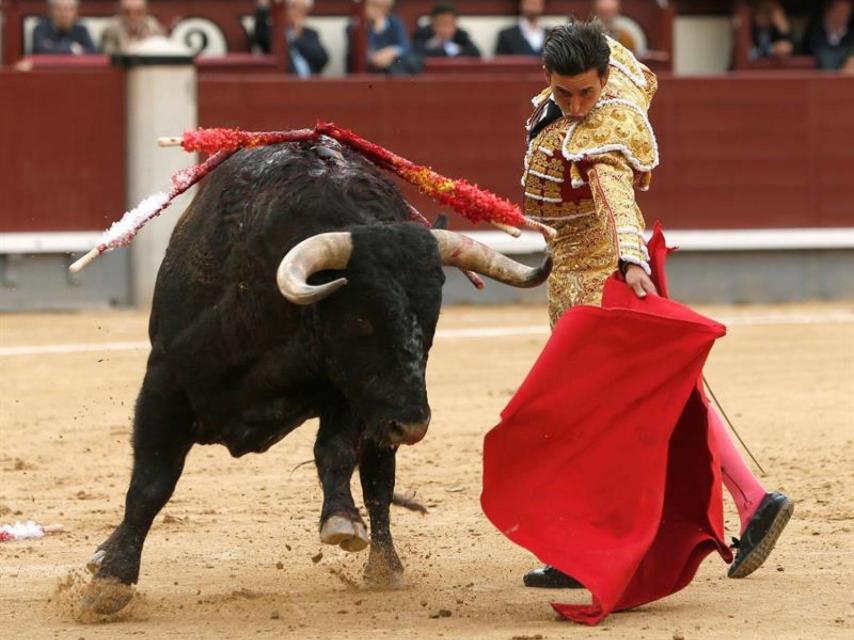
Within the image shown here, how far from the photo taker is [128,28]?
34.2 feet

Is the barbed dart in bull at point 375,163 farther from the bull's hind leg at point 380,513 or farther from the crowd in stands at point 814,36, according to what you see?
the crowd in stands at point 814,36

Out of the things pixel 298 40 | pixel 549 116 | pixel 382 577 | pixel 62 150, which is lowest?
pixel 62 150

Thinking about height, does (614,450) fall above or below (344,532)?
above

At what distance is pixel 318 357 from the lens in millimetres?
3789

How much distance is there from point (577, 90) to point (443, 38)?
7.26m

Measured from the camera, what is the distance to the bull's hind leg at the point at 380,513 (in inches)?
163

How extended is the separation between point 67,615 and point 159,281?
75 centimetres

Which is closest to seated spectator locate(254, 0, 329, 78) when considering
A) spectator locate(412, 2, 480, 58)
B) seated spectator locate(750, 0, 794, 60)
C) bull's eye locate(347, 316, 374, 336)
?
spectator locate(412, 2, 480, 58)

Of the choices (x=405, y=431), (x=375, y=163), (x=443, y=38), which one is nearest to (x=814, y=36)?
(x=443, y=38)

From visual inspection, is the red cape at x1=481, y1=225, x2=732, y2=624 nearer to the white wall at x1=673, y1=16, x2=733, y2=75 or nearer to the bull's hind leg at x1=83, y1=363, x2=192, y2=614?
the bull's hind leg at x1=83, y1=363, x2=192, y2=614

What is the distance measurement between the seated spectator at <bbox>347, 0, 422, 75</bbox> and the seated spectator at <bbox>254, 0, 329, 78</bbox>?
0.31m

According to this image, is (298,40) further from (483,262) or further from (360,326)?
(360,326)

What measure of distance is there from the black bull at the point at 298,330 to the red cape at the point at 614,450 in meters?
0.22

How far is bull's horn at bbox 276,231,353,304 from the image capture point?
3.55 meters
